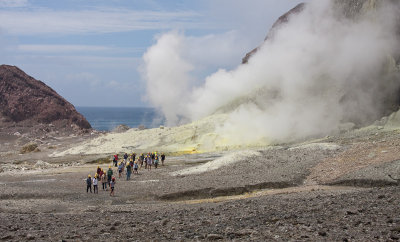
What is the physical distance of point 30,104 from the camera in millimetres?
77312

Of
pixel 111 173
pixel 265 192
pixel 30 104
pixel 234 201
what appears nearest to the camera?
pixel 234 201

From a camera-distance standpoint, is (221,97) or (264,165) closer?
(264,165)

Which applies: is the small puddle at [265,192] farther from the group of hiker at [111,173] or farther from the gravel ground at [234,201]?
the group of hiker at [111,173]

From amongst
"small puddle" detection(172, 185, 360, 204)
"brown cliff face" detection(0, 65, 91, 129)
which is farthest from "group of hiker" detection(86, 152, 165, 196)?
"brown cliff face" detection(0, 65, 91, 129)

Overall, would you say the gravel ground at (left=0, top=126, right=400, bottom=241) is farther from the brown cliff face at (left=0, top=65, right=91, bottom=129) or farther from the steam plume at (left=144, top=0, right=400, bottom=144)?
the brown cliff face at (left=0, top=65, right=91, bottom=129)

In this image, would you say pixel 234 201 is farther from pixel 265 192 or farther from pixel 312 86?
pixel 312 86

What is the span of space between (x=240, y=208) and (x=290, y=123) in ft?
95.4

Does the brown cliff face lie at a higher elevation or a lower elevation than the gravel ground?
higher

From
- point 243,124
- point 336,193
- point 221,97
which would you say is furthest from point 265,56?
point 336,193

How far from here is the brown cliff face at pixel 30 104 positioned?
2968 inches

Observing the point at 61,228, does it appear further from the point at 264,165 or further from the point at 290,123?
the point at 290,123

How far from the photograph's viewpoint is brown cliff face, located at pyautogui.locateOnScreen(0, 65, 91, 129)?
7538cm

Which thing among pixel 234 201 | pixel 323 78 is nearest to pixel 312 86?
pixel 323 78

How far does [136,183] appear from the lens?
27.5m
